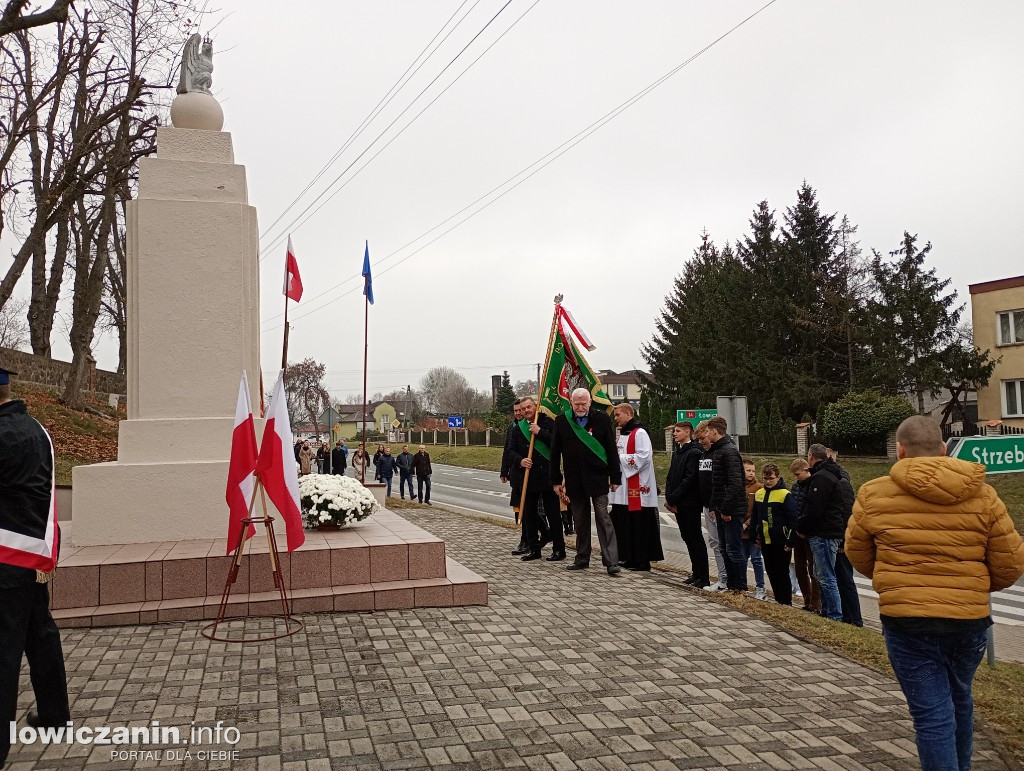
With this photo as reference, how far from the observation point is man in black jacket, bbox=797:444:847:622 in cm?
752

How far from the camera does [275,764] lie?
142 inches

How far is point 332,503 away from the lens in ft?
25.6

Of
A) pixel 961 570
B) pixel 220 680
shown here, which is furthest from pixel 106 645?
pixel 961 570

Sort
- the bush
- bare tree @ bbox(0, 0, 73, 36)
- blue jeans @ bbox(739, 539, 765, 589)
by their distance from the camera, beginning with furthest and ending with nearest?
the bush
bare tree @ bbox(0, 0, 73, 36)
blue jeans @ bbox(739, 539, 765, 589)

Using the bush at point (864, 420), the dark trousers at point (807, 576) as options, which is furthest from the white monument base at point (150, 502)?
the bush at point (864, 420)

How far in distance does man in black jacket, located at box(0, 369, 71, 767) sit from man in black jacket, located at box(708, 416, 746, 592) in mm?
5738

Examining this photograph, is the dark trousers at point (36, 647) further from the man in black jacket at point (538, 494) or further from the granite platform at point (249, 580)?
the man in black jacket at point (538, 494)

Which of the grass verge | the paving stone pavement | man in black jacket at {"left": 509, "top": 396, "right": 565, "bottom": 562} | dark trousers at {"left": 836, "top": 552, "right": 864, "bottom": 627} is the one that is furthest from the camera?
man in black jacket at {"left": 509, "top": 396, "right": 565, "bottom": 562}

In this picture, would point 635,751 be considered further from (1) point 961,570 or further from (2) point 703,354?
(2) point 703,354

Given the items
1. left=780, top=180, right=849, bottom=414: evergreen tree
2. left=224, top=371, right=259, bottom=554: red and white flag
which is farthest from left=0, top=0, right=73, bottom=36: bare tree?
left=780, top=180, right=849, bottom=414: evergreen tree

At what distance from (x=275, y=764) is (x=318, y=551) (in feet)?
10.5

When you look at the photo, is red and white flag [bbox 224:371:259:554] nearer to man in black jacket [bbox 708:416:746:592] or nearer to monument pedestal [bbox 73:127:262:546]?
monument pedestal [bbox 73:127:262:546]

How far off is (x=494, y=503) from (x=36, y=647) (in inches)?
811

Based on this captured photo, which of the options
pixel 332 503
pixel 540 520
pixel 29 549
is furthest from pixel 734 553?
pixel 29 549
